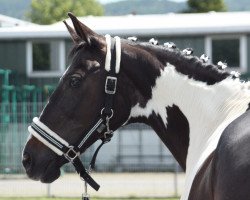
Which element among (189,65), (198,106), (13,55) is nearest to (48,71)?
(13,55)

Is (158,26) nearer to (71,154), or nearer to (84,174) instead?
(84,174)

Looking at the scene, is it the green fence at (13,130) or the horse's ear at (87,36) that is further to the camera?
the green fence at (13,130)

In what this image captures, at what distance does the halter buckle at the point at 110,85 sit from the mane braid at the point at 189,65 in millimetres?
308

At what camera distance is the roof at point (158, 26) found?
76.7ft

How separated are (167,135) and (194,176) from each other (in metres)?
0.70

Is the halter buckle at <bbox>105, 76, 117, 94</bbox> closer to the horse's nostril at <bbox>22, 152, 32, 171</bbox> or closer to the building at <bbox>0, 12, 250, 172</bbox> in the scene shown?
the horse's nostril at <bbox>22, 152, 32, 171</bbox>

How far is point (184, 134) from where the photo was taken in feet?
15.2

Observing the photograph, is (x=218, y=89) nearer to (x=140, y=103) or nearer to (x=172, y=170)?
(x=140, y=103)

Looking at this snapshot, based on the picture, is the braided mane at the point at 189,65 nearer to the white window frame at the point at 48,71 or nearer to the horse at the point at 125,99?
the horse at the point at 125,99

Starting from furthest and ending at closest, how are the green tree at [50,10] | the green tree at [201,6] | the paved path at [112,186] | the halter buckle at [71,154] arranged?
the green tree at [50,10] < the green tree at [201,6] < the paved path at [112,186] < the halter buckle at [71,154]

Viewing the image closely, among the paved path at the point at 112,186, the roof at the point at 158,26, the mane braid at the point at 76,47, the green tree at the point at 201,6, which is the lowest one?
the paved path at the point at 112,186

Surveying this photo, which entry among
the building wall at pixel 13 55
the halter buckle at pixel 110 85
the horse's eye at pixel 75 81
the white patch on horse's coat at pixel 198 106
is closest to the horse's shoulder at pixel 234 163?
the white patch on horse's coat at pixel 198 106

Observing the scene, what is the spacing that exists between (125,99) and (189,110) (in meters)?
0.40

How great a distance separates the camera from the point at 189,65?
14.9 ft
